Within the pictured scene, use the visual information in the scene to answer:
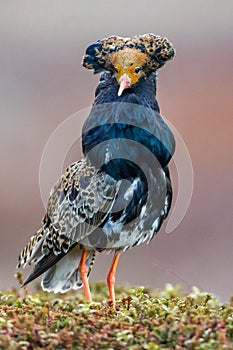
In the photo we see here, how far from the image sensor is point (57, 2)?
580 inches

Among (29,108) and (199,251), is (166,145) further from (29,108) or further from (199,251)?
(29,108)

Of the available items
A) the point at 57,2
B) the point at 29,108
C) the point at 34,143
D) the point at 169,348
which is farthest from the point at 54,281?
the point at 57,2

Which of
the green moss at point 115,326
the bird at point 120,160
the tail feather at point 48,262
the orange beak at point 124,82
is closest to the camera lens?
the green moss at point 115,326

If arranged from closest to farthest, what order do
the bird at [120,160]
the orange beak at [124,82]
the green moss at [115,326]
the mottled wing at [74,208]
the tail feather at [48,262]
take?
the green moss at [115,326] < the orange beak at [124,82] < the bird at [120,160] < the mottled wing at [74,208] < the tail feather at [48,262]

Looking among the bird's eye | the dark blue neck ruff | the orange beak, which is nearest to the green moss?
the dark blue neck ruff

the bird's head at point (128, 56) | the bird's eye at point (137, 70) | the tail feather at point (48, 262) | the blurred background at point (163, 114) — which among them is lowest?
the tail feather at point (48, 262)

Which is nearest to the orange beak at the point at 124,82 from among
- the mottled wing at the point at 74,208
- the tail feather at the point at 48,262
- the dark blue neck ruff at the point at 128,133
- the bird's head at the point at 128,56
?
the bird's head at the point at 128,56

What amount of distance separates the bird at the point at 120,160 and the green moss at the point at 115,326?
88 centimetres

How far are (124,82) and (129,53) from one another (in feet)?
0.57

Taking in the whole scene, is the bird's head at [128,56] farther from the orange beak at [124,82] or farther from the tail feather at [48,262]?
the tail feather at [48,262]

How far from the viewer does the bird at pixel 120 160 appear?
504 centimetres

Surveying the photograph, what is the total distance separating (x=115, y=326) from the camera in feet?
12.5

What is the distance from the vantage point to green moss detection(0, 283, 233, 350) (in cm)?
356

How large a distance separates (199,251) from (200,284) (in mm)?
1202
